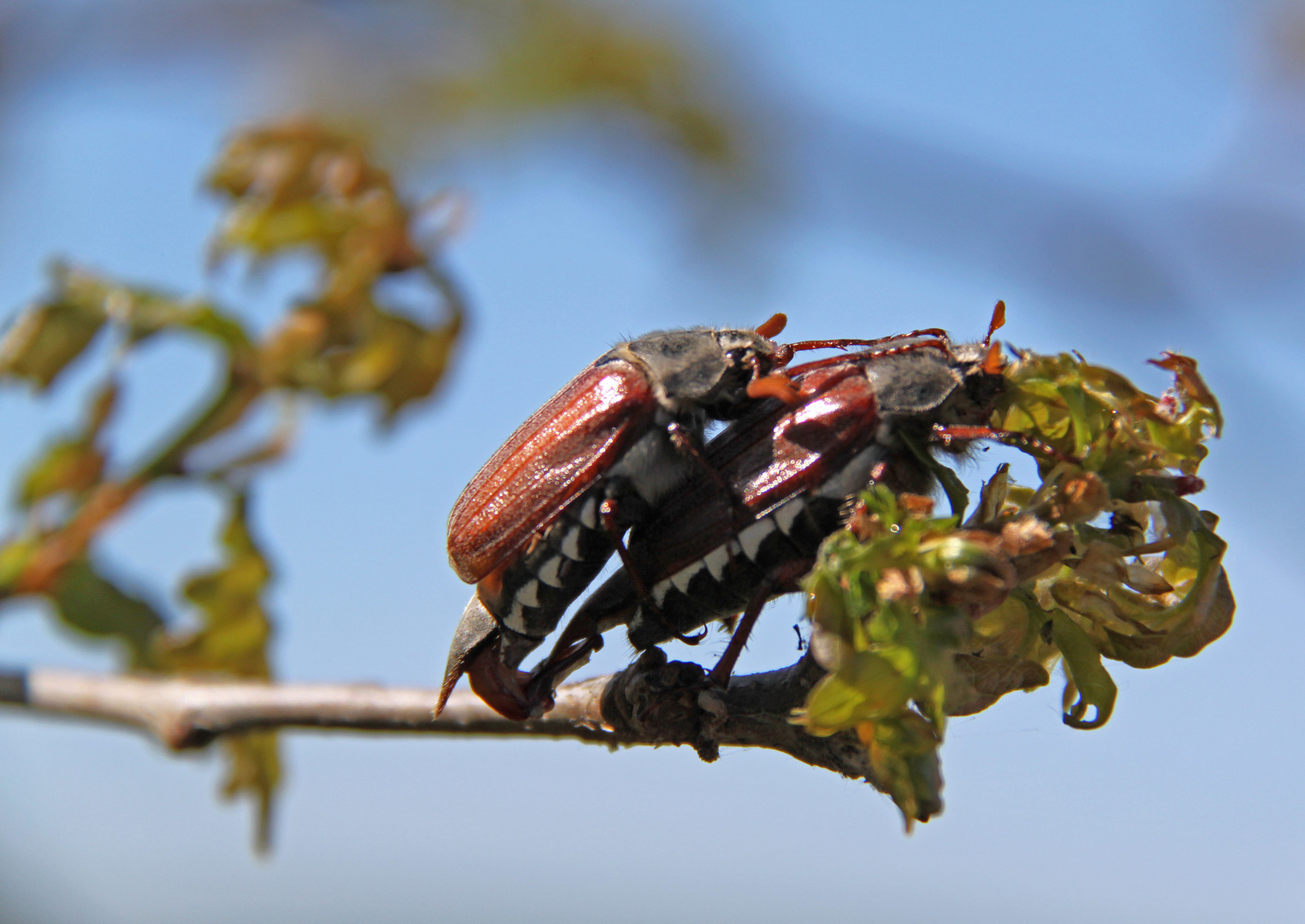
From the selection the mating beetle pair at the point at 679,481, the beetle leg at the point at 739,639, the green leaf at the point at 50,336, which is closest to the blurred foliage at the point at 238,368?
the green leaf at the point at 50,336

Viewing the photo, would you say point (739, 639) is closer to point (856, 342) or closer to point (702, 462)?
point (702, 462)

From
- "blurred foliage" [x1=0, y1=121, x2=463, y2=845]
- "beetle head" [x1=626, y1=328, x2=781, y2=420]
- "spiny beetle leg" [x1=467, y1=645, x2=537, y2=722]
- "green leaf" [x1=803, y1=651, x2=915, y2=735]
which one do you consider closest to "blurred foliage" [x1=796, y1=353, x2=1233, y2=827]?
"green leaf" [x1=803, y1=651, x2=915, y2=735]

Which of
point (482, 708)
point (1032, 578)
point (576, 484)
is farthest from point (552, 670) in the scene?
point (1032, 578)

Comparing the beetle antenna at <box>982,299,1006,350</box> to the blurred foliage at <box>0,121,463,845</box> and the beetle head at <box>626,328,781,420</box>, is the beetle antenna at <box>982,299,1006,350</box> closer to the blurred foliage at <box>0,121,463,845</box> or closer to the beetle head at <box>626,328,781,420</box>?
the beetle head at <box>626,328,781,420</box>

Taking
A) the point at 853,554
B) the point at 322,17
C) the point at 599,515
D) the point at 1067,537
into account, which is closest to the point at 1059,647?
the point at 1067,537

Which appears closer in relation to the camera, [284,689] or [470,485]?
[470,485]

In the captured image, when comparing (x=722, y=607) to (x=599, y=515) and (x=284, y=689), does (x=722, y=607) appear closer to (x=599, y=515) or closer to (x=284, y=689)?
(x=599, y=515)

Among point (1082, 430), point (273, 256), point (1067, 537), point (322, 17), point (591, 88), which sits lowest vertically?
point (1067, 537)
